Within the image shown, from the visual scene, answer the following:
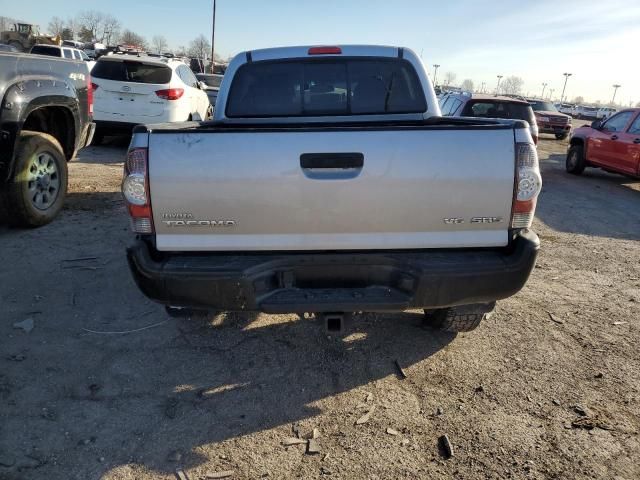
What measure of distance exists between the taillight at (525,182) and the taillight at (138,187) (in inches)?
78.3

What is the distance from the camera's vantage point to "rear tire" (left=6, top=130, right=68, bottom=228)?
5191mm

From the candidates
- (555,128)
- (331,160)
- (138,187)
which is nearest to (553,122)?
(555,128)

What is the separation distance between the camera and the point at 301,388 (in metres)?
3.05

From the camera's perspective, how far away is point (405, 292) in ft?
8.77

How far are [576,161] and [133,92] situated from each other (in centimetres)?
1061

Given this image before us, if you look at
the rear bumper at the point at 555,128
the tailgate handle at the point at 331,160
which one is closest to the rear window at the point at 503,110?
the tailgate handle at the point at 331,160

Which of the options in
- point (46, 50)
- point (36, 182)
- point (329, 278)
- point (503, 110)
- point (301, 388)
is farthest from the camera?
point (46, 50)

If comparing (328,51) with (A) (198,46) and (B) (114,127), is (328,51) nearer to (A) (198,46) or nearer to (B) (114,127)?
(B) (114,127)

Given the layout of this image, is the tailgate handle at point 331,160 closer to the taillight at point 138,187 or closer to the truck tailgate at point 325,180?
the truck tailgate at point 325,180

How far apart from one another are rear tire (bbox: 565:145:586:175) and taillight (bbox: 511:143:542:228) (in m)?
10.8

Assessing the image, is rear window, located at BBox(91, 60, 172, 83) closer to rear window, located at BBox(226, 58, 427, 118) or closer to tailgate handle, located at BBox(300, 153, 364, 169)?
rear window, located at BBox(226, 58, 427, 118)

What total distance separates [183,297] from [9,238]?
12.3 feet

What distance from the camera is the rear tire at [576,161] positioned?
1199 cm

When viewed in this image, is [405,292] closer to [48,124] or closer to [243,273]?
[243,273]
